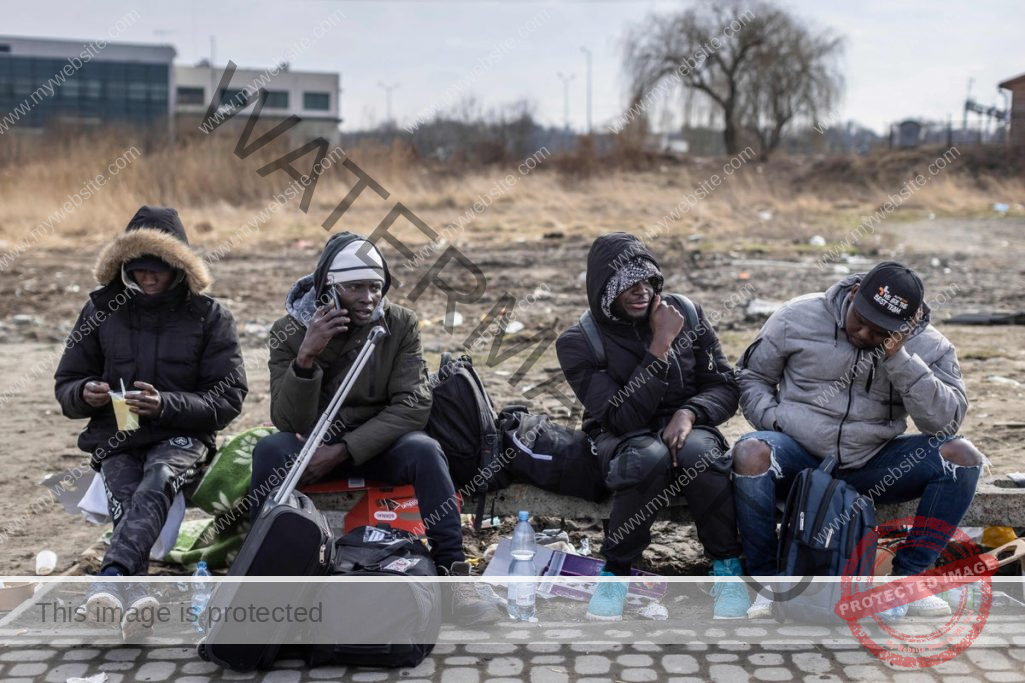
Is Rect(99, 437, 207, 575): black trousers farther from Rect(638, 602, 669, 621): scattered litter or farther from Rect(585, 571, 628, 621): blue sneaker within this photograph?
Rect(638, 602, 669, 621): scattered litter

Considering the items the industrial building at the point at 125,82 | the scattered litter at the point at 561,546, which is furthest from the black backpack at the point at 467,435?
the industrial building at the point at 125,82

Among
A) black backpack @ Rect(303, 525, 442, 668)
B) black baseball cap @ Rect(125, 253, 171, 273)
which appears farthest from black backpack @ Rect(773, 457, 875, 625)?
black baseball cap @ Rect(125, 253, 171, 273)

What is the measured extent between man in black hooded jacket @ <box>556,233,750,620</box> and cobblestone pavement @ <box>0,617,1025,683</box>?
280mm

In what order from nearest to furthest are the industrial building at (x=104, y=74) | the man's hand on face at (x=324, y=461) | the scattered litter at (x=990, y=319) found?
the man's hand on face at (x=324, y=461)
the scattered litter at (x=990, y=319)
the industrial building at (x=104, y=74)

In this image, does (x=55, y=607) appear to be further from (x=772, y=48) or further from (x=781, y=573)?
(x=772, y=48)

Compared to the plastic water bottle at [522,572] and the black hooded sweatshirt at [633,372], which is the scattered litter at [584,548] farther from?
the black hooded sweatshirt at [633,372]

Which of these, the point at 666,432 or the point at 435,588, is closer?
the point at 435,588

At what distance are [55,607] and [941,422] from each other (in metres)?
3.68

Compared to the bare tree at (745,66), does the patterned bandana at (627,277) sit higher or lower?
lower

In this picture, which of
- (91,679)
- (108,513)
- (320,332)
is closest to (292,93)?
(108,513)

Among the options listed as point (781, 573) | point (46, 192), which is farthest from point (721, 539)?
point (46, 192)

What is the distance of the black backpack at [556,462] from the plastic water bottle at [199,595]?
1.37m

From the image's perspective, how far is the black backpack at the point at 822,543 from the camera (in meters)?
3.93

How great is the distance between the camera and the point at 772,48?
43.2 meters
